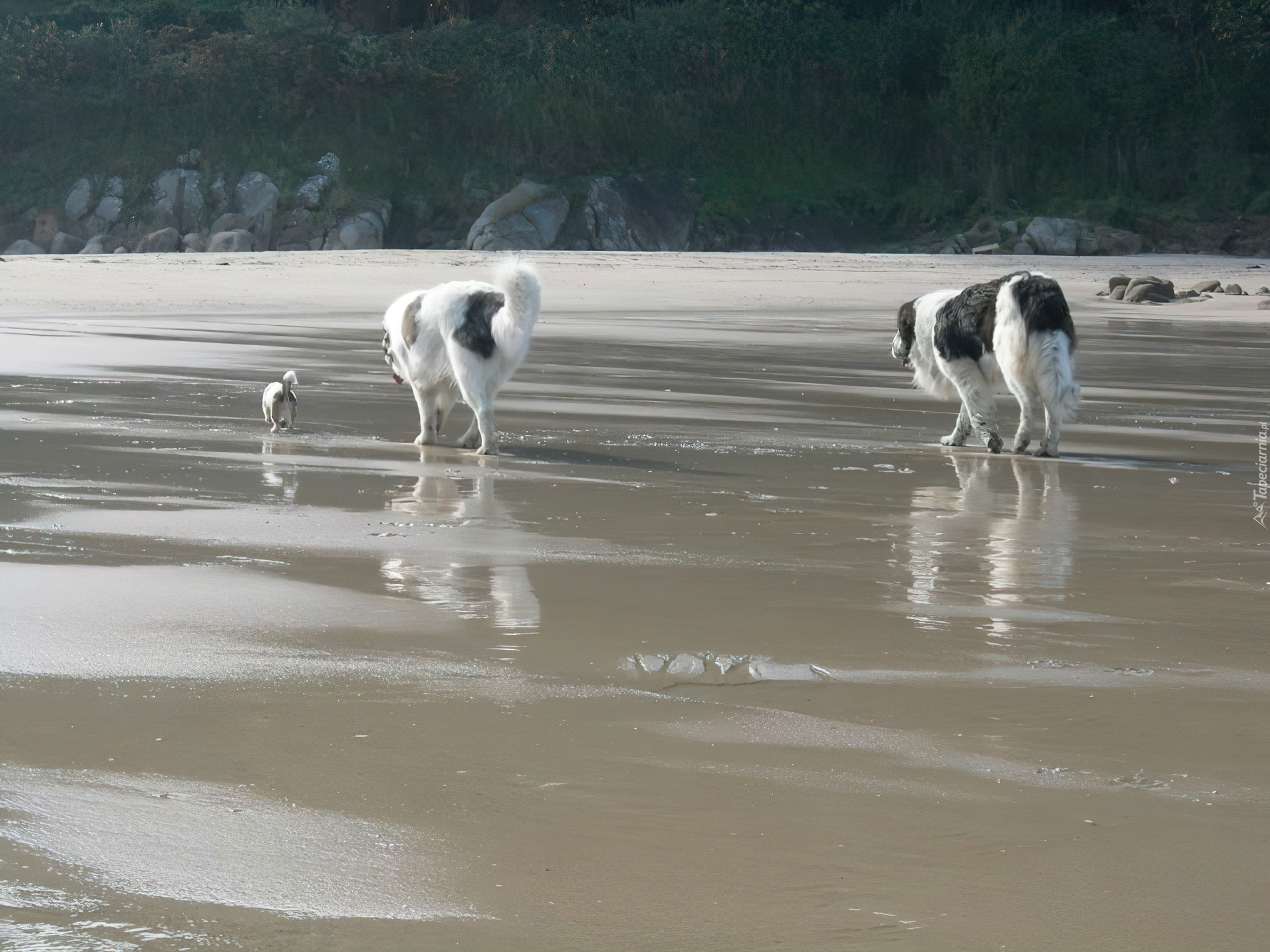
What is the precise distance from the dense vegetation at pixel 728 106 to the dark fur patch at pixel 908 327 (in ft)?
95.0

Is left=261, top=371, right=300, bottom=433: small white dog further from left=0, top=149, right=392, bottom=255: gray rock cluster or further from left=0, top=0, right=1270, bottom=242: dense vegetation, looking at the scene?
A: left=0, top=0, right=1270, bottom=242: dense vegetation

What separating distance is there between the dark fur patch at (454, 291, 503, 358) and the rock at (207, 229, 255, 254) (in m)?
27.5

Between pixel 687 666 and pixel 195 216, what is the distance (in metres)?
36.5

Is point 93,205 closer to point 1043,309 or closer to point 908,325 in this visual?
point 908,325

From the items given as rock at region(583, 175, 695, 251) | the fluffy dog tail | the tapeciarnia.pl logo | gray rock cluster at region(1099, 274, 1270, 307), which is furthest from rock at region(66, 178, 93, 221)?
the tapeciarnia.pl logo

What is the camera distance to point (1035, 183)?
40312 mm

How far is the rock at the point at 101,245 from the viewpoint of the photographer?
36.4 metres

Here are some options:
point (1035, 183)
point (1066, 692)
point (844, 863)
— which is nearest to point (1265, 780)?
point (1066, 692)

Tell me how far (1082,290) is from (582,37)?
23.1 metres

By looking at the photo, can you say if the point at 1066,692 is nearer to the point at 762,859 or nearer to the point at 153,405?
the point at 762,859

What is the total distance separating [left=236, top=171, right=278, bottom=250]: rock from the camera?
121 ft

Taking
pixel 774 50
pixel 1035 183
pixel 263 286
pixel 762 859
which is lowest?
pixel 762 859

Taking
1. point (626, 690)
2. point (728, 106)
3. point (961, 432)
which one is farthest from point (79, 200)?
point (626, 690)

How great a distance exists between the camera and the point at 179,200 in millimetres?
38344
